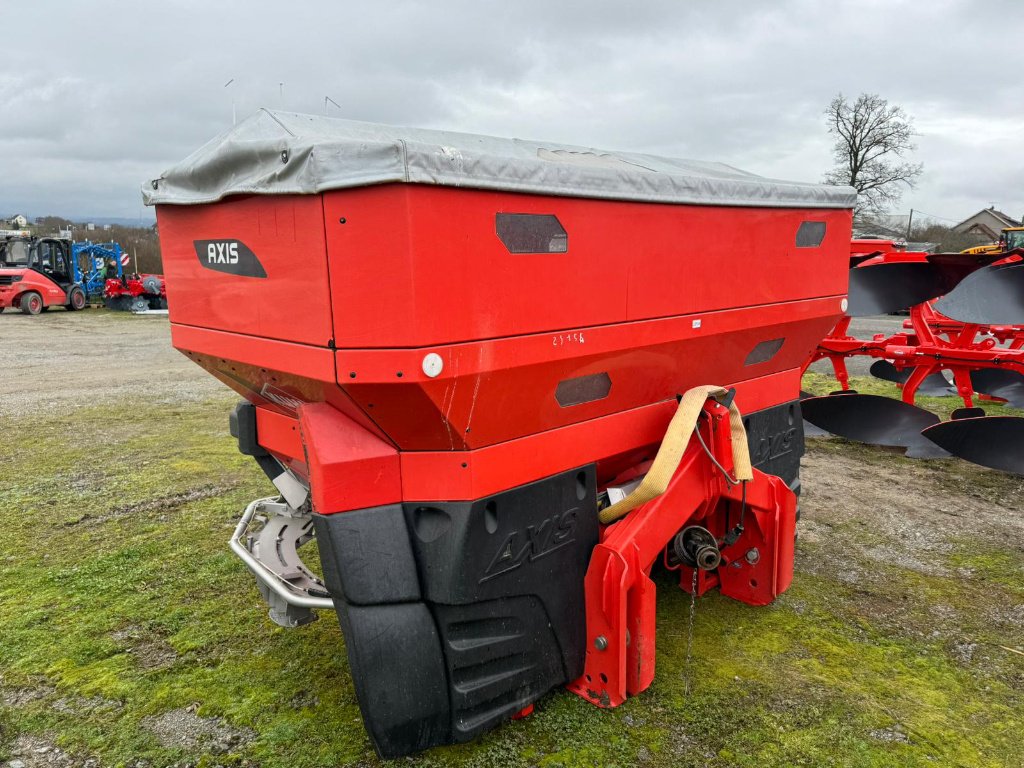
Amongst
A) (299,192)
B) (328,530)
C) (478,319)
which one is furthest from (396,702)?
(299,192)

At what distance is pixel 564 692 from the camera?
2357 mm

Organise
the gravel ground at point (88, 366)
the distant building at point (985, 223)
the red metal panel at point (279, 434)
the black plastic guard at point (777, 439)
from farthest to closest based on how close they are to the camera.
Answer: the distant building at point (985, 223), the gravel ground at point (88, 366), the black plastic guard at point (777, 439), the red metal panel at point (279, 434)

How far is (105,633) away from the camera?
2764 mm

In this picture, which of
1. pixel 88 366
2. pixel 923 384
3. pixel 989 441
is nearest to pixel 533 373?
pixel 989 441

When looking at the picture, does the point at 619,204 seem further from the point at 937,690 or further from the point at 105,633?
the point at 105,633

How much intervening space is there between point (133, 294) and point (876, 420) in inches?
680

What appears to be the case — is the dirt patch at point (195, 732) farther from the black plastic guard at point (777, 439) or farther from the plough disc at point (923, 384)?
the plough disc at point (923, 384)

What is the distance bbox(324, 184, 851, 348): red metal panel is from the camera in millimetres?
1659

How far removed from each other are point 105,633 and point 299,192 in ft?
6.60

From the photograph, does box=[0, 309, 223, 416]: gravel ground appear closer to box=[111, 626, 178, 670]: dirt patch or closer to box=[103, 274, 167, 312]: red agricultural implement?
box=[103, 274, 167, 312]: red agricultural implement

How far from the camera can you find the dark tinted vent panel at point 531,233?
1.83 metres

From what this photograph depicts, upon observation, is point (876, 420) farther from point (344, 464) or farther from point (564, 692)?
point (344, 464)

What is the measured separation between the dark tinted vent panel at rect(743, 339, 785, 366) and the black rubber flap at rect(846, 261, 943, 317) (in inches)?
119

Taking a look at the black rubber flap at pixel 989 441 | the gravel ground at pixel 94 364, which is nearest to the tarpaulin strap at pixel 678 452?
the black rubber flap at pixel 989 441
